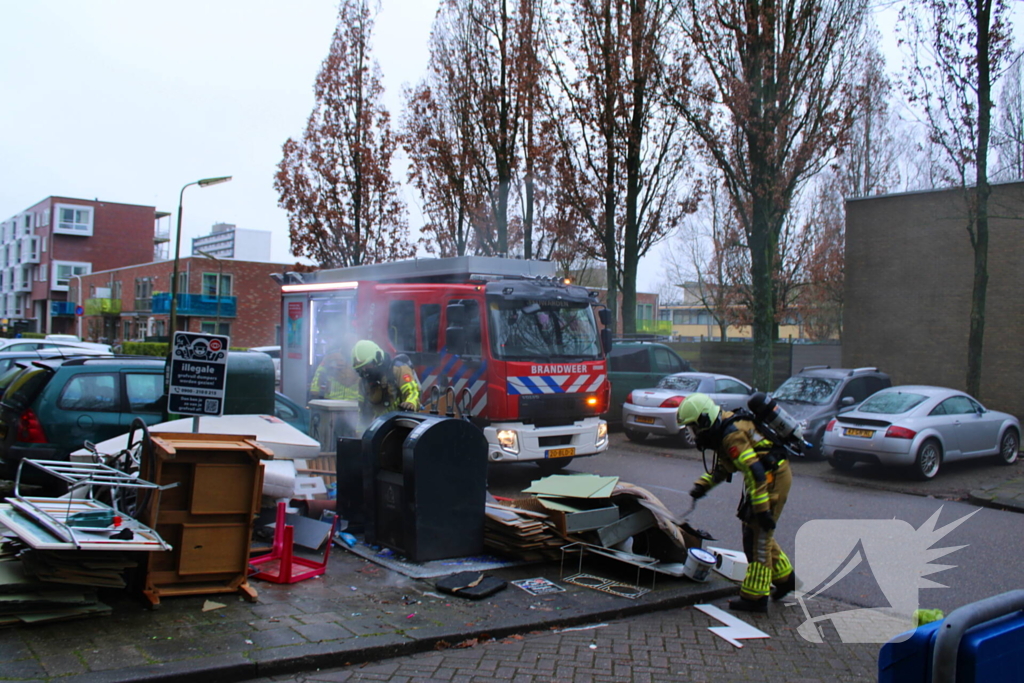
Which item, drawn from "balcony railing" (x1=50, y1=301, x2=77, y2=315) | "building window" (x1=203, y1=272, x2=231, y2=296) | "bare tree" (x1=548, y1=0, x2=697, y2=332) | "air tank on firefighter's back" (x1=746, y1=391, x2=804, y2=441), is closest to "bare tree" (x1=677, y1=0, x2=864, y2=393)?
"bare tree" (x1=548, y1=0, x2=697, y2=332)

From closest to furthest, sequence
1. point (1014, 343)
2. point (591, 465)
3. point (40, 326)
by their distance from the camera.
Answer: point (591, 465)
point (1014, 343)
point (40, 326)

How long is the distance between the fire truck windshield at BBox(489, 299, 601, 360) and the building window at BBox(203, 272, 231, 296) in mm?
47218

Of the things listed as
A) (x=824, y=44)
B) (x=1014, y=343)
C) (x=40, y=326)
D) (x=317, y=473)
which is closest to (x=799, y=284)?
(x=1014, y=343)

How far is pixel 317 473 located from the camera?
27.3 ft

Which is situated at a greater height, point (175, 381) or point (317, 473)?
point (175, 381)

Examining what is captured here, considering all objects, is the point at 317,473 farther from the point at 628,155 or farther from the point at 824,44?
the point at 824,44

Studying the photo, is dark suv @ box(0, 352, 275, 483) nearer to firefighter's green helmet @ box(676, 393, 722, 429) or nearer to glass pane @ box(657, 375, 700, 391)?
firefighter's green helmet @ box(676, 393, 722, 429)

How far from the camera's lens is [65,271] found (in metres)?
72.5

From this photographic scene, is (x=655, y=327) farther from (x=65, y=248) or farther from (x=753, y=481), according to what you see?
(x=753, y=481)

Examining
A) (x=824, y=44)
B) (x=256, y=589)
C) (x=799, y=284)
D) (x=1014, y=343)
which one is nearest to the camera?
(x=256, y=589)

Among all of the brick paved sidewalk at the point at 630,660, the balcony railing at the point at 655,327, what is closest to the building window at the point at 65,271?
the balcony railing at the point at 655,327

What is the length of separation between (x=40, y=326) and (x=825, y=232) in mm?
71773

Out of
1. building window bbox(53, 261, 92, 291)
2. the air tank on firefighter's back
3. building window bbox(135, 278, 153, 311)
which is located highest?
building window bbox(53, 261, 92, 291)

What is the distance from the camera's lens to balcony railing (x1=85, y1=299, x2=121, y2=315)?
61181mm
